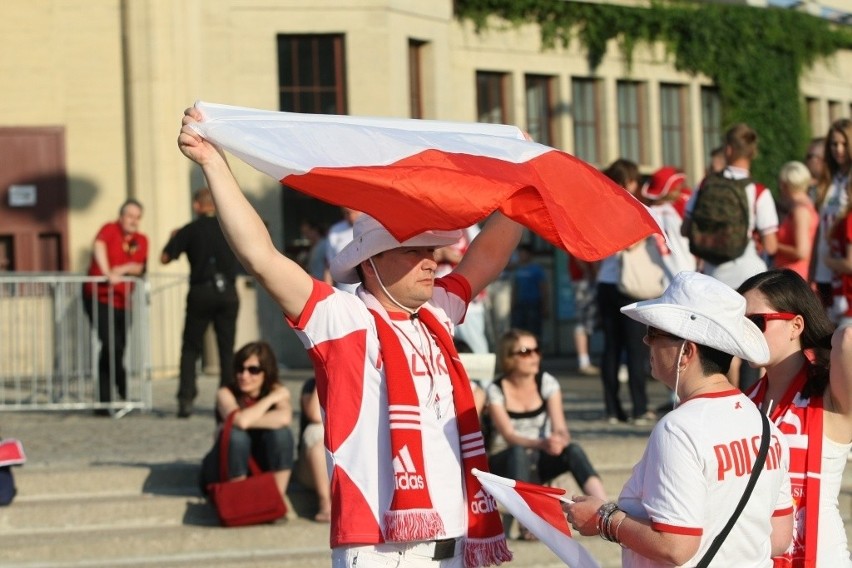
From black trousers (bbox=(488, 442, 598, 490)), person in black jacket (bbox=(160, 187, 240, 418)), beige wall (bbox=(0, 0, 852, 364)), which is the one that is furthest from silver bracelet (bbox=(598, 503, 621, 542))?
beige wall (bbox=(0, 0, 852, 364))

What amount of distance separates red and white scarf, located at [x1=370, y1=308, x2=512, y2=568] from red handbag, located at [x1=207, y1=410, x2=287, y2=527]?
184 inches

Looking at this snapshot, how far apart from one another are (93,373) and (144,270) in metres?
1.02

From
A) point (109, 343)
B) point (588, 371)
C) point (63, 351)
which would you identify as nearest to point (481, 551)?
point (109, 343)

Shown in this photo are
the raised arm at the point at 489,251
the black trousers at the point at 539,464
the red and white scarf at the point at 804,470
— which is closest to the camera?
the red and white scarf at the point at 804,470

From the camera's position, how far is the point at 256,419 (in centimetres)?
998

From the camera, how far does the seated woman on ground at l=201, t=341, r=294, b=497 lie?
388 inches

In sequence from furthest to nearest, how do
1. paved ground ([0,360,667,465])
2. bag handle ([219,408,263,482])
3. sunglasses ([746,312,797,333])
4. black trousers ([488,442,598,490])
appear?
paved ground ([0,360,667,465]), bag handle ([219,408,263,482]), black trousers ([488,442,598,490]), sunglasses ([746,312,797,333])

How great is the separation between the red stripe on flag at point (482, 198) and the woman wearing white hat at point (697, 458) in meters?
0.37

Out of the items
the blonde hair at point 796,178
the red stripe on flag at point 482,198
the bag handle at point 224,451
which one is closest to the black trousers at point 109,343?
the bag handle at point 224,451

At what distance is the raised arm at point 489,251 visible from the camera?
5500 millimetres

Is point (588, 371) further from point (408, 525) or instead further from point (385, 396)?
point (408, 525)

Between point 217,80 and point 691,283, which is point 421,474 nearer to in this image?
point 691,283

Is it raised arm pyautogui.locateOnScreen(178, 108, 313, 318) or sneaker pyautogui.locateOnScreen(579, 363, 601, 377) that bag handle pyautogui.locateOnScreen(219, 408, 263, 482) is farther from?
sneaker pyautogui.locateOnScreen(579, 363, 601, 377)

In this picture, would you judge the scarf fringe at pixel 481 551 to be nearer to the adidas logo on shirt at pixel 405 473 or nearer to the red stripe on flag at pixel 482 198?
the adidas logo on shirt at pixel 405 473
